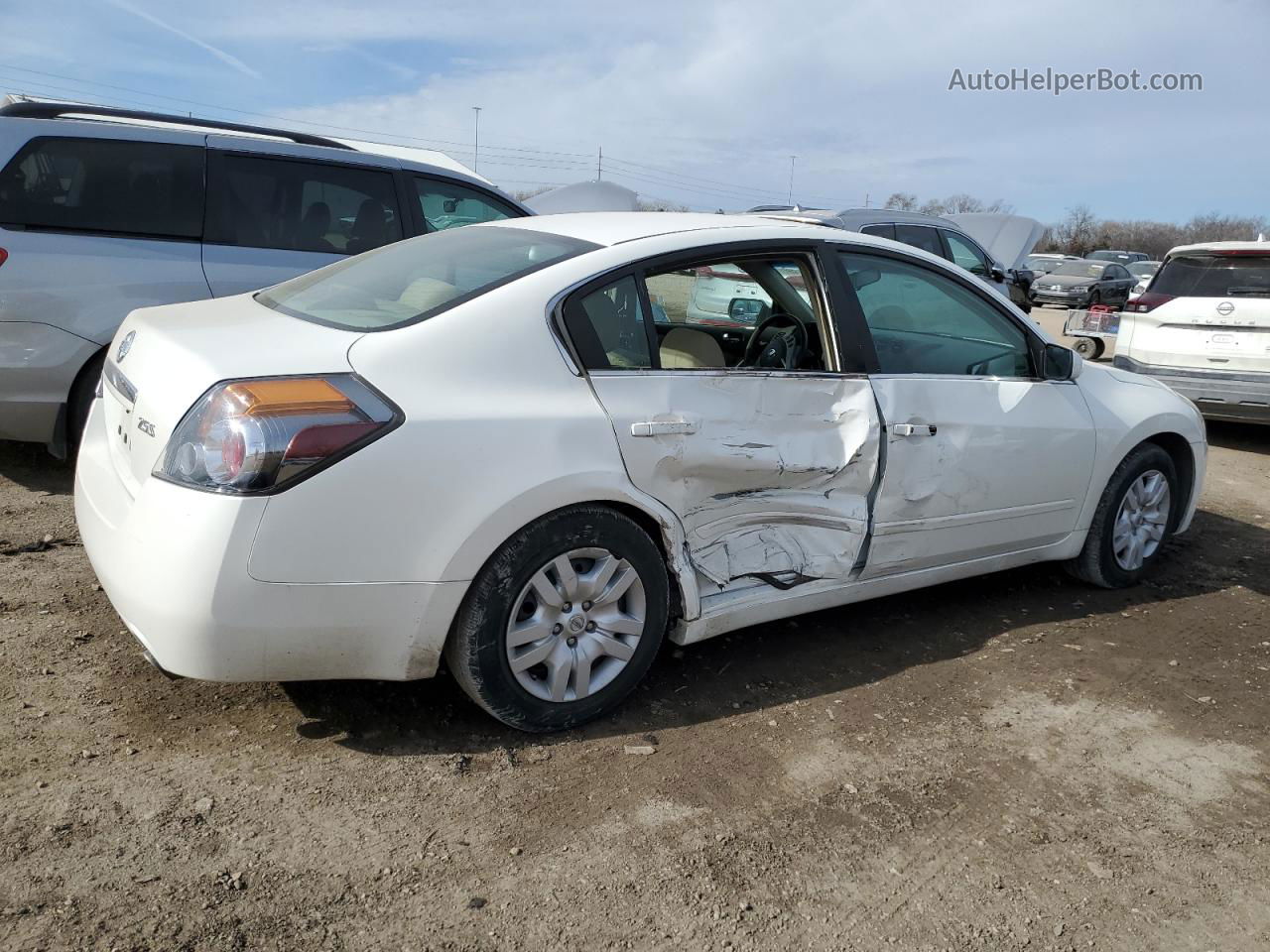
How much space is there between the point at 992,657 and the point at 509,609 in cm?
210

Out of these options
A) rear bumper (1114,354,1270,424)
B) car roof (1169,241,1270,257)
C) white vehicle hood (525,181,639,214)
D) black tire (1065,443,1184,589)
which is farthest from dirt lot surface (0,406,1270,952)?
white vehicle hood (525,181,639,214)

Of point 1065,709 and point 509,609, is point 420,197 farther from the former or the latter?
point 1065,709

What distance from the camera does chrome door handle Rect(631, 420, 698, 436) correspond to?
319cm

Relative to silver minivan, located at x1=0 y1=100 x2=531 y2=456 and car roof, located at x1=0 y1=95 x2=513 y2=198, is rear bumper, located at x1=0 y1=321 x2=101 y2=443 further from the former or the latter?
car roof, located at x1=0 y1=95 x2=513 y2=198

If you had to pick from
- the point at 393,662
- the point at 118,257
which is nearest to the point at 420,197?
the point at 118,257

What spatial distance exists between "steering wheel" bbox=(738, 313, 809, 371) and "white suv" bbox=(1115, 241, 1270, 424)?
607 cm

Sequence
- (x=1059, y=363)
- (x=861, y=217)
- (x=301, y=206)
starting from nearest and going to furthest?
(x=1059, y=363) → (x=301, y=206) → (x=861, y=217)

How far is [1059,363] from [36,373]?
4735mm

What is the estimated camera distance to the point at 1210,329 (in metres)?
8.70

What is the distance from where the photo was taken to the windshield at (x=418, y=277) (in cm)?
316

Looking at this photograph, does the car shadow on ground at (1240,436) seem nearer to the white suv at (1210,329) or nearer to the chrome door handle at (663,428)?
the white suv at (1210,329)

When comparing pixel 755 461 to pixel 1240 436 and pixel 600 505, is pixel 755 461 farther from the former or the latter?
pixel 1240 436

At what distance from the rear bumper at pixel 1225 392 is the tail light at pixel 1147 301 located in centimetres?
64

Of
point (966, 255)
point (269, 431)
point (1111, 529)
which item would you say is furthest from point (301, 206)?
point (966, 255)
